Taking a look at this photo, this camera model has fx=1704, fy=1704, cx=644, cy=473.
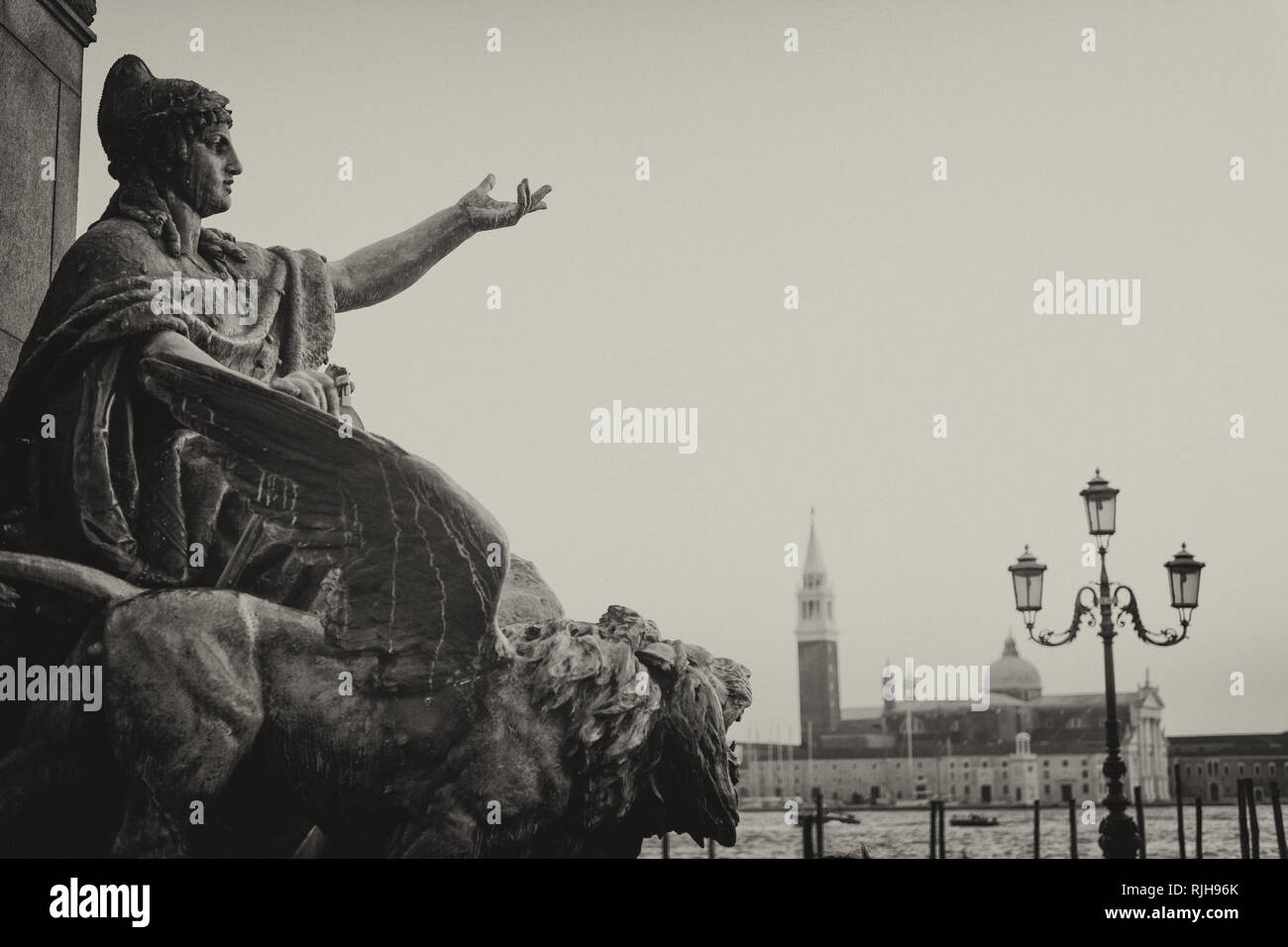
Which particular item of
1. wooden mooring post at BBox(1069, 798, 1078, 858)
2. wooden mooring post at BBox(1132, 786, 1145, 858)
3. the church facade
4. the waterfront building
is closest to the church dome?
the church facade

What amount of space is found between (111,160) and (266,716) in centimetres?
162

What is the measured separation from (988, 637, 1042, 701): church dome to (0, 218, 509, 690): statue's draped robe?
387ft

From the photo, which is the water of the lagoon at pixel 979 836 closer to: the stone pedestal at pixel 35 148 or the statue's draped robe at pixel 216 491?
the stone pedestal at pixel 35 148

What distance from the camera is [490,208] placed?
4961mm

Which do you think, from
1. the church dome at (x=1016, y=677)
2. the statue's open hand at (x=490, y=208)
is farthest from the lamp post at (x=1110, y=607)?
the church dome at (x=1016, y=677)

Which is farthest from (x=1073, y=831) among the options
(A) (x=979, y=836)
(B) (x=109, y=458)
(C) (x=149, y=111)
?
(A) (x=979, y=836)

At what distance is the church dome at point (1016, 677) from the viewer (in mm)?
119000

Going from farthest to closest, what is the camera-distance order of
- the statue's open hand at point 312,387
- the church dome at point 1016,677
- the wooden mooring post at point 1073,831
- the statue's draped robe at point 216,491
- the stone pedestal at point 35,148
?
the church dome at point 1016,677 → the wooden mooring post at point 1073,831 → the stone pedestal at point 35,148 → the statue's open hand at point 312,387 → the statue's draped robe at point 216,491

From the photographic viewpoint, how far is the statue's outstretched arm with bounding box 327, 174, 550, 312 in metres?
4.91

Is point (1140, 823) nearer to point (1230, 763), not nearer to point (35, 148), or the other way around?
point (35, 148)

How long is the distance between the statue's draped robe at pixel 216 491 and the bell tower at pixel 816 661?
11902 centimetres
